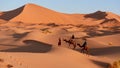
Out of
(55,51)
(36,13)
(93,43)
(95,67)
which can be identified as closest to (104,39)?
(93,43)

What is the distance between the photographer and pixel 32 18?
88.4 m

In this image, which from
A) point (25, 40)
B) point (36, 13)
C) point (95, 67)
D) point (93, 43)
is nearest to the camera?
point (95, 67)

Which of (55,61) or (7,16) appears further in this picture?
(7,16)

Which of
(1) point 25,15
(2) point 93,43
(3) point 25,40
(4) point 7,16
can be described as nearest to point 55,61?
(2) point 93,43

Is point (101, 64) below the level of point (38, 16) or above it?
above

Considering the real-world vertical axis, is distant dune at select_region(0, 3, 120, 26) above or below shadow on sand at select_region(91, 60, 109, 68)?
below

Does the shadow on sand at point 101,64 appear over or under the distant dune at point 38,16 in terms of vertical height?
over

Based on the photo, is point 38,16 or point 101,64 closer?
point 101,64

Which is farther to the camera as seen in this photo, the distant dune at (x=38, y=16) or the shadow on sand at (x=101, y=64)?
the distant dune at (x=38, y=16)

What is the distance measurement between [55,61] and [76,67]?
1.03m

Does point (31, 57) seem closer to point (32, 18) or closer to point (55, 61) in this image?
point (55, 61)

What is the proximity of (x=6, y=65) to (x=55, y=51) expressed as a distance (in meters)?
5.52

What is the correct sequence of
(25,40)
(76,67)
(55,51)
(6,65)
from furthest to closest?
(25,40)
(55,51)
(76,67)
(6,65)

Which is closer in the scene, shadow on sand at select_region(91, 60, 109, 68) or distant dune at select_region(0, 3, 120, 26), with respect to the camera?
shadow on sand at select_region(91, 60, 109, 68)
